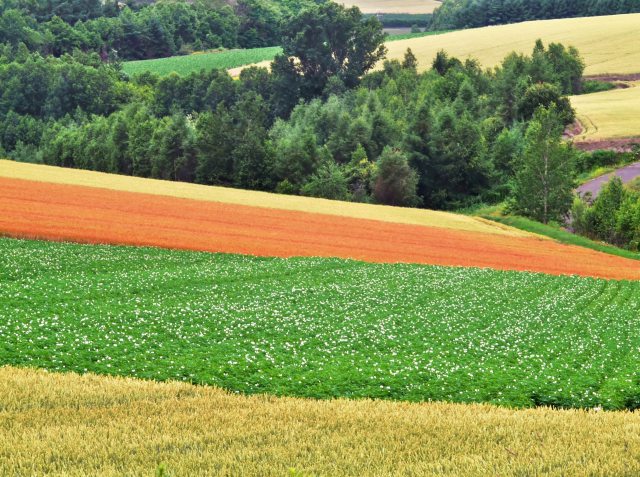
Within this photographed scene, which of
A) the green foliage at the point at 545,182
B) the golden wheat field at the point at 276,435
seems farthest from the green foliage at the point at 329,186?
the golden wheat field at the point at 276,435

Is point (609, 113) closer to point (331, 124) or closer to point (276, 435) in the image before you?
point (331, 124)

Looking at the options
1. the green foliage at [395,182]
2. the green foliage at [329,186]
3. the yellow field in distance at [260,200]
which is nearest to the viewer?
the yellow field in distance at [260,200]

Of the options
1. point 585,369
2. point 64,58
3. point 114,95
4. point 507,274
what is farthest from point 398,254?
point 64,58

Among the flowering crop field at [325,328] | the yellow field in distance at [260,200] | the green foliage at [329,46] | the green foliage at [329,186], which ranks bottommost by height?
the green foliage at [329,186]

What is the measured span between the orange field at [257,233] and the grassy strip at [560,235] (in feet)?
9.21

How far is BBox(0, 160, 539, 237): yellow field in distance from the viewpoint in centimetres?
6944

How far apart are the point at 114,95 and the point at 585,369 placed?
142857mm

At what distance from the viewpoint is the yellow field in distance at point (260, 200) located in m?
69.4

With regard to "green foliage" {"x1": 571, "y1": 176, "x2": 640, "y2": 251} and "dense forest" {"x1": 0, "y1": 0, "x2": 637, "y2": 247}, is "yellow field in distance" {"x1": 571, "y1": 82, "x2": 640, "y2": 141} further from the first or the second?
Result: "green foliage" {"x1": 571, "y1": 176, "x2": 640, "y2": 251}

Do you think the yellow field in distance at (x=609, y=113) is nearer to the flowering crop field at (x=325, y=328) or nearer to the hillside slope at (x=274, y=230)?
the hillside slope at (x=274, y=230)

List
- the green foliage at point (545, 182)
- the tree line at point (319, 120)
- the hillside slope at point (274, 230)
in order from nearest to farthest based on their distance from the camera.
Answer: the hillside slope at point (274, 230)
the green foliage at point (545, 182)
the tree line at point (319, 120)

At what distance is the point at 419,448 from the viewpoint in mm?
16078

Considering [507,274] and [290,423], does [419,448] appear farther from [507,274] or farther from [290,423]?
[507,274]

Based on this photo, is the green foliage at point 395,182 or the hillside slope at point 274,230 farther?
the green foliage at point 395,182
